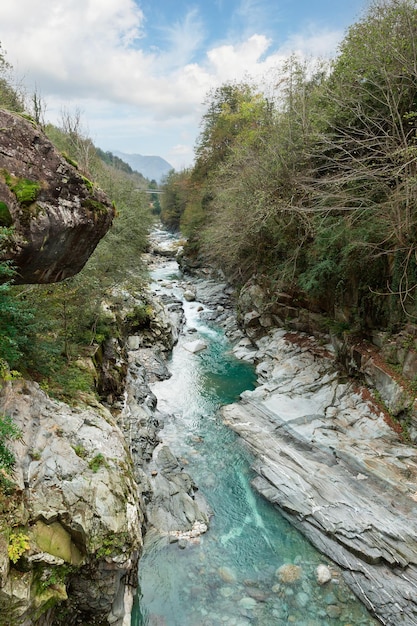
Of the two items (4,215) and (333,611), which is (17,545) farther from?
(333,611)

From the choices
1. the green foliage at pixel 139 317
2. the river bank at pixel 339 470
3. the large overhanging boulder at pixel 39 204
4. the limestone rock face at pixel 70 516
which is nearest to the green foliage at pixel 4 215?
the large overhanging boulder at pixel 39 204

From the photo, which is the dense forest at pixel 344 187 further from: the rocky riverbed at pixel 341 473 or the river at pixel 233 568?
the river at pixel 233 568

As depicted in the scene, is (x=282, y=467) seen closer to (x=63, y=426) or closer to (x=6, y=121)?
(x=63, y=426)

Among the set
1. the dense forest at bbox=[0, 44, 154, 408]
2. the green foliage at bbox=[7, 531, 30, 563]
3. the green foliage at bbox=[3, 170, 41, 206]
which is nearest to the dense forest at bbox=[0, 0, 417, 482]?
the dense forest at bbox=[0, 44, 154, 408]

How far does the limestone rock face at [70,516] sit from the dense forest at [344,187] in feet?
31.8

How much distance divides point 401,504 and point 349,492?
1187mm

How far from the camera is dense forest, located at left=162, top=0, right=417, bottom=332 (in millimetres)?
10812

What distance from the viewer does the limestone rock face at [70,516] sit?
504 cm

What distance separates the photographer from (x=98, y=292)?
12.7 metres

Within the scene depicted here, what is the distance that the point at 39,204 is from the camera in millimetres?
5961

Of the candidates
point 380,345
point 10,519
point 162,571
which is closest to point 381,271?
point 380,345

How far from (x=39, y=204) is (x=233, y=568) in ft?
27.5

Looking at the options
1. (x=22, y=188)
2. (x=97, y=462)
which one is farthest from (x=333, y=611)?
(x=22, y=188)

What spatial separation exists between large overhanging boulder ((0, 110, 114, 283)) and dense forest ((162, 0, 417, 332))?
8.11m
